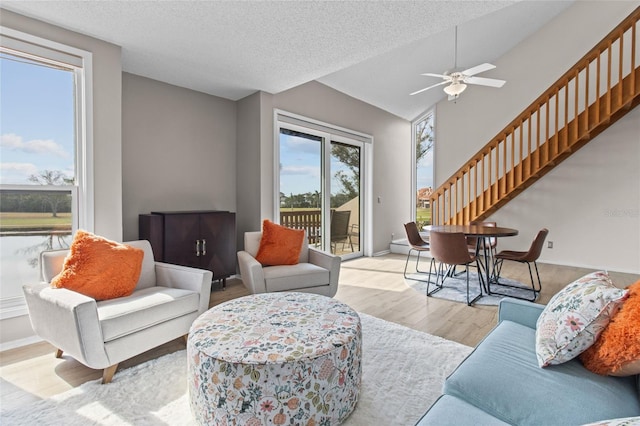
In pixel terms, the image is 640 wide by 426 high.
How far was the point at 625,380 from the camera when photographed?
1170mm

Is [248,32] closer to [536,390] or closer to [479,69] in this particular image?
[479,69]

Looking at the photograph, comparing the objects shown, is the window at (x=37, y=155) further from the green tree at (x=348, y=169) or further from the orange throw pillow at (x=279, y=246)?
the green tree at (x=348, y=169)

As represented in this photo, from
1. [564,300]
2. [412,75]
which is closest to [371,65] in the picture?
[412,75]

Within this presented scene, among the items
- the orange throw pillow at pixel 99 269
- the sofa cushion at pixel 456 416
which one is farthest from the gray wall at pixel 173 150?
the sofa cushion at pixel 456 416

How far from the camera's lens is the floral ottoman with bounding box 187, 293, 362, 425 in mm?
1305

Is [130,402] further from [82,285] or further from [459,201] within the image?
[459,201]

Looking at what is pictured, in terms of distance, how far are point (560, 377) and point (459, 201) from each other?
5375 millimetres

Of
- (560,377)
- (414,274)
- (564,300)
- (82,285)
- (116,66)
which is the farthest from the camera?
(414,274)

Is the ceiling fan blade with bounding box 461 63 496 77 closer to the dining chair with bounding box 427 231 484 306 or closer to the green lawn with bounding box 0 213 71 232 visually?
the dining chair with bounding box 427 231 484 306

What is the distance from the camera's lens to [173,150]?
3748 millimetres

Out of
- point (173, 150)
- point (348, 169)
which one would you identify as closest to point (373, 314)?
point (173, 150)

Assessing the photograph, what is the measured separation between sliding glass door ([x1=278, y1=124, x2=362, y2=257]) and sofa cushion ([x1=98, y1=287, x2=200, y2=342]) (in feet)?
7.59

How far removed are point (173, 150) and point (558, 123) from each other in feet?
18.6

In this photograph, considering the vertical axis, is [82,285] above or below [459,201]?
below
